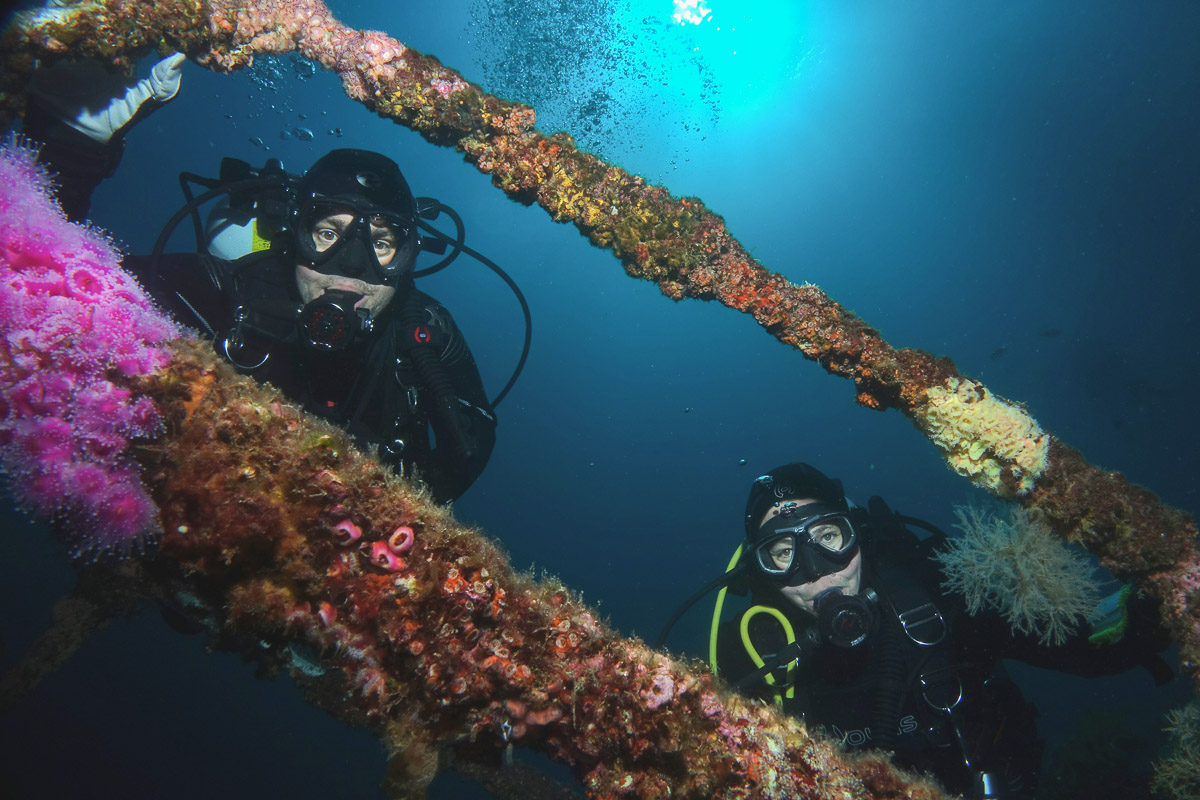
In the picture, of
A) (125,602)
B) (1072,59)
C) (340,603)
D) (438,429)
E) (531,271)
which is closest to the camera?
(340,603)

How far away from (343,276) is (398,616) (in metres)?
3.73

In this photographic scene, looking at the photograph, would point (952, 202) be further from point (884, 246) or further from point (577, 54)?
point (577, 54)

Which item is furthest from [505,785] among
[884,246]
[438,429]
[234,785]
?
[884,246]

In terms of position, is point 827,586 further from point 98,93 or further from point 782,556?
point 98,93

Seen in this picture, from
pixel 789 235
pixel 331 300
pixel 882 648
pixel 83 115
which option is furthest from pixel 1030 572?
pixel 789 235

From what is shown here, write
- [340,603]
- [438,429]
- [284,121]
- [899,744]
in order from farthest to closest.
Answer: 1. [284,121]
2. [438,429]
3. [899,744]
4. [340,603]

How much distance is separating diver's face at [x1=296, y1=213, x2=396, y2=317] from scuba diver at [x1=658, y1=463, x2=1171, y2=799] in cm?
453

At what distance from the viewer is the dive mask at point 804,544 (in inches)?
180

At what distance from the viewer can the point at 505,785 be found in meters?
2.25

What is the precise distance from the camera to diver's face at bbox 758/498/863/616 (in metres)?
4.58

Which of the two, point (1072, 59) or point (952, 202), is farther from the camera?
point (952, 202)

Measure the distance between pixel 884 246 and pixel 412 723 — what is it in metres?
66.8

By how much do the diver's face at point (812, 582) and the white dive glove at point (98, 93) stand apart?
21.5ft

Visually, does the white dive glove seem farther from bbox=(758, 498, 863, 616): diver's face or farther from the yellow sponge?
bbox=(758, 498, 863, 616): diver's face
